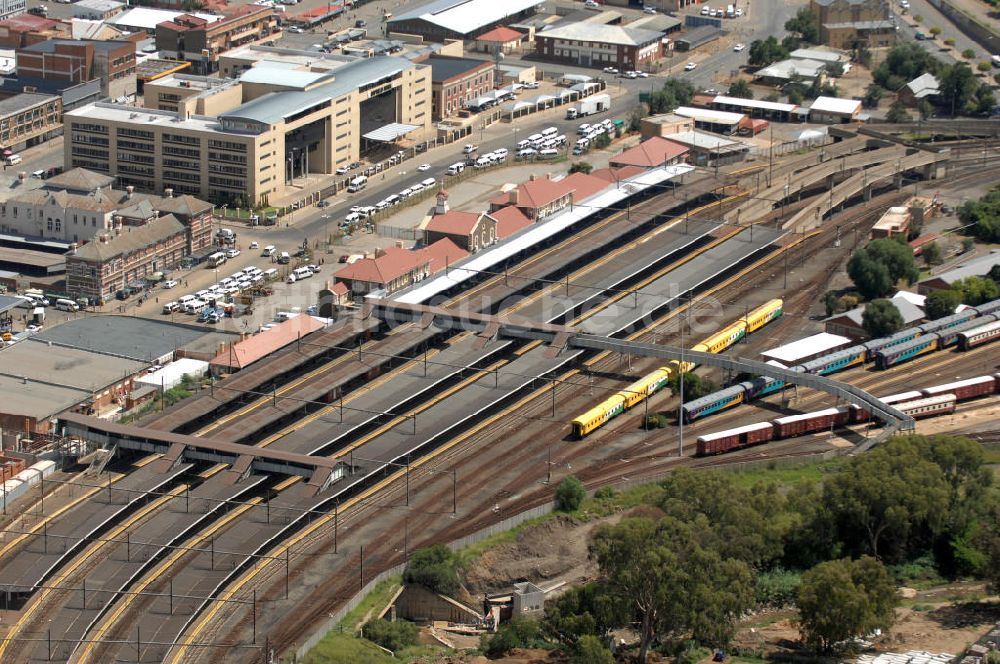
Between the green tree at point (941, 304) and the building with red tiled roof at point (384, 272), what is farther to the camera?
the building with red tiled roof at point (384, 272)

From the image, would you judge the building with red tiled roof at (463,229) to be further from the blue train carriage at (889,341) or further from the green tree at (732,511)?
the green tree at (732,511)

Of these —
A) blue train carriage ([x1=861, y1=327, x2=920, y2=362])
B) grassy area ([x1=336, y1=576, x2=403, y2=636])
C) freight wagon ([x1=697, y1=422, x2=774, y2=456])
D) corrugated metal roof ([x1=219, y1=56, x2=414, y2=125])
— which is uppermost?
corrugated metal roof ([x1=219, y1=56, x2=414, y2=125])

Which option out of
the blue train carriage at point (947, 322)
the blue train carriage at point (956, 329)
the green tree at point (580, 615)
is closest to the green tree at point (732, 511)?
the green tree at point (580, 615)

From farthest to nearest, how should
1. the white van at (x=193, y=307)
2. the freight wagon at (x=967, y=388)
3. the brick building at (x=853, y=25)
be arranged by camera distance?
the brick building at (x=853, y=25) → the white van at (x=193, y=307) → the freight wagon at (x=967, y=388)

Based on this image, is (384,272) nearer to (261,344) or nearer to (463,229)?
(463,229)

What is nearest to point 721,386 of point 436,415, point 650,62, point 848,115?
point 436,415

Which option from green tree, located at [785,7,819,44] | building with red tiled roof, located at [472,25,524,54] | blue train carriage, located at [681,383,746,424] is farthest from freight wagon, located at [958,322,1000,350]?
green tree, located at [785,7,819,44]

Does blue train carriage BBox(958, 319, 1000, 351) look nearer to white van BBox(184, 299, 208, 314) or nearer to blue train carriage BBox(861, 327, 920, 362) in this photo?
blue train carriage BBox(861, 327, 920, 362)

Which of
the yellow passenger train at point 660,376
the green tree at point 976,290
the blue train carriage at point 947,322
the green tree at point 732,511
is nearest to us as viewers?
the green tree at point 732,511
